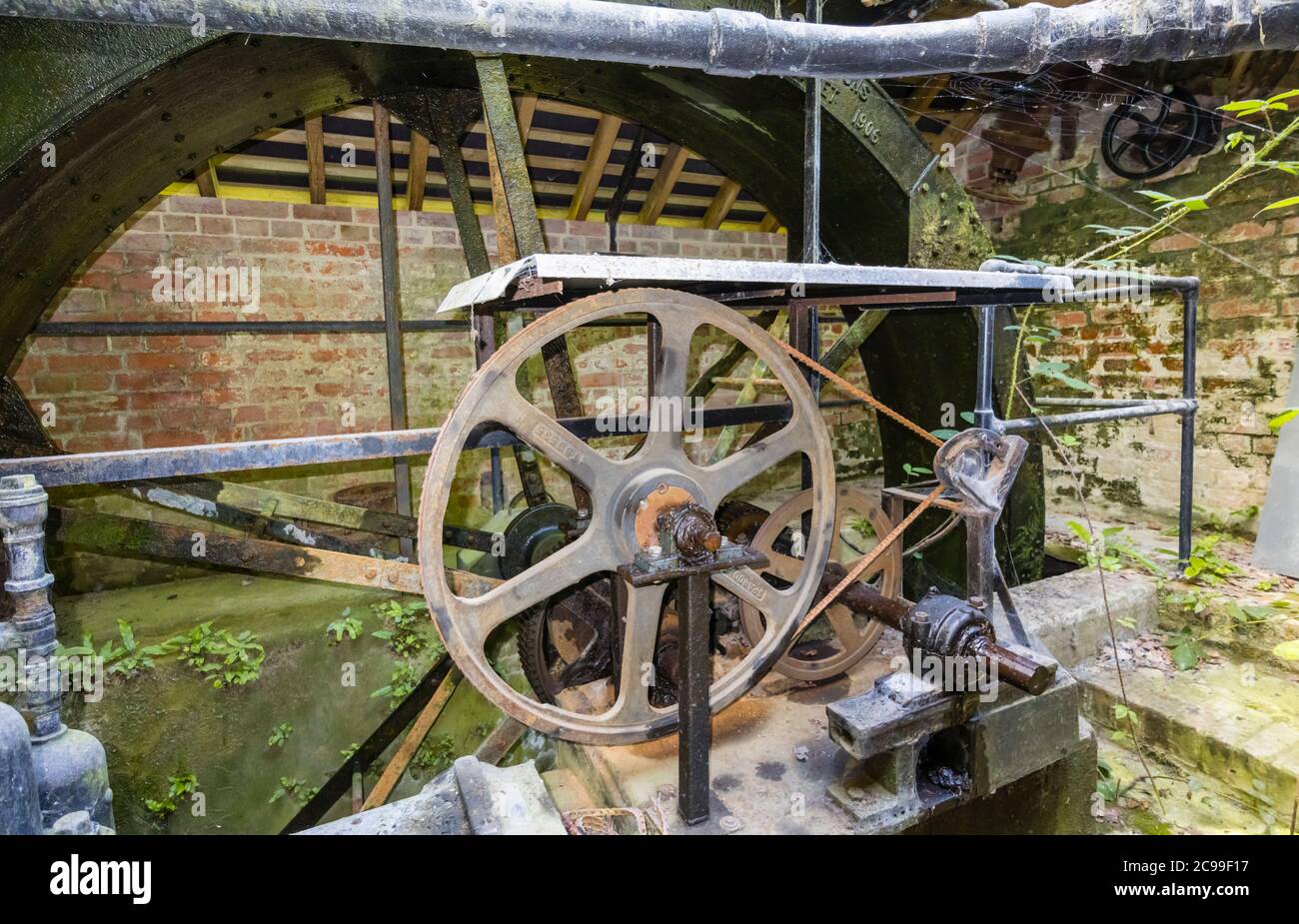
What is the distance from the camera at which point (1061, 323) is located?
5.37 meters

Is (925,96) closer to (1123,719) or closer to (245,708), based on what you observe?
(1123,719)

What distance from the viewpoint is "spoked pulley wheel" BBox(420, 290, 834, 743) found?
5.75 feet

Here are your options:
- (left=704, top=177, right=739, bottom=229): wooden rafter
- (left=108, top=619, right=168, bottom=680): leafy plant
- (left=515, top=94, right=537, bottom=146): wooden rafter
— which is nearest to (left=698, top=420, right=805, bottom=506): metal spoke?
(left=515, top=94, right=537, bottom=146): wooden rafter

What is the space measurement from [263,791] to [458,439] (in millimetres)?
3356

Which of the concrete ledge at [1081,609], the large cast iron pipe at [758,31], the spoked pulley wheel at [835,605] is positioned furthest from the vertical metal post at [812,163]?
the concrete ledge at [1081,609]

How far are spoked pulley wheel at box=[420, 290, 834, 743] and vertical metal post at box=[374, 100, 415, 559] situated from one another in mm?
2325

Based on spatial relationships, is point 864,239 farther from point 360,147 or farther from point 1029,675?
point 360,147

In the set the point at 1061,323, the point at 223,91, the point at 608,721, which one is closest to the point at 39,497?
the point at 608,721

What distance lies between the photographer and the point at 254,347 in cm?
490

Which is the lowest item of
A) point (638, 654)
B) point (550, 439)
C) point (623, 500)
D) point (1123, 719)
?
point (1123, 719)

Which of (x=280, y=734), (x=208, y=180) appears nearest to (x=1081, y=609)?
(x=280, y=734)

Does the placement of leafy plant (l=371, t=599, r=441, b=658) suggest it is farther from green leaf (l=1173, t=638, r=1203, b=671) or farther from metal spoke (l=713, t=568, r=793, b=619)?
green leaf (l=1173, t=638, r=1203, b=671)

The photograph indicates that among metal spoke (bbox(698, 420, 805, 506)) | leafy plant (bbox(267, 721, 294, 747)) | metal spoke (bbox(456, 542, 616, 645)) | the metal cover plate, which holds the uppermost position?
the metal cover plate

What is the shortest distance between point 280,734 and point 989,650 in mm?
3803
